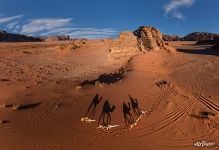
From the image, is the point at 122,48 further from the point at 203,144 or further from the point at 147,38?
the point at 203,144

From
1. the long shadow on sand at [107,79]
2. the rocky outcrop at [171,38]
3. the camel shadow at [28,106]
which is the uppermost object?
the rocky outcrop at [171,38]

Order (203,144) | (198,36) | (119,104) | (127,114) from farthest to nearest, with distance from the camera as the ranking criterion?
(198,36)
(119,104)
(127,114)
(203,144)

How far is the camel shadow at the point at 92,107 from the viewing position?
11.7 meters

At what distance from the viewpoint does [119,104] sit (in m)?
12.4

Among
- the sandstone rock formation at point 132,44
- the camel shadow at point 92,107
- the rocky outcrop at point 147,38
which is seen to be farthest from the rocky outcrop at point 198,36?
the camel shadow at point 92,107

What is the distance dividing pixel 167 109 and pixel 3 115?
550 centimetres

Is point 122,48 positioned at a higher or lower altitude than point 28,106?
higher

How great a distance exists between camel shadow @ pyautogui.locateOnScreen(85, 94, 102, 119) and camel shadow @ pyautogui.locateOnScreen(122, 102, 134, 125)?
0.96 metres

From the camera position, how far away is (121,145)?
10031mm

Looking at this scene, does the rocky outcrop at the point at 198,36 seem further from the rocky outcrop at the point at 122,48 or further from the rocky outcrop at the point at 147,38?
the rocky outcrop at the point at 122,48

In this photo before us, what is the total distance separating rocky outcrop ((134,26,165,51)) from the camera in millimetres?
19969

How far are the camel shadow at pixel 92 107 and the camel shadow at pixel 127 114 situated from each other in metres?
0.96

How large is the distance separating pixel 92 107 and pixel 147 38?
878 centimetres

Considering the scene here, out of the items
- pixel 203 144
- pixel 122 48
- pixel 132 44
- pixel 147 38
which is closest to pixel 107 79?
pixel 122 48
